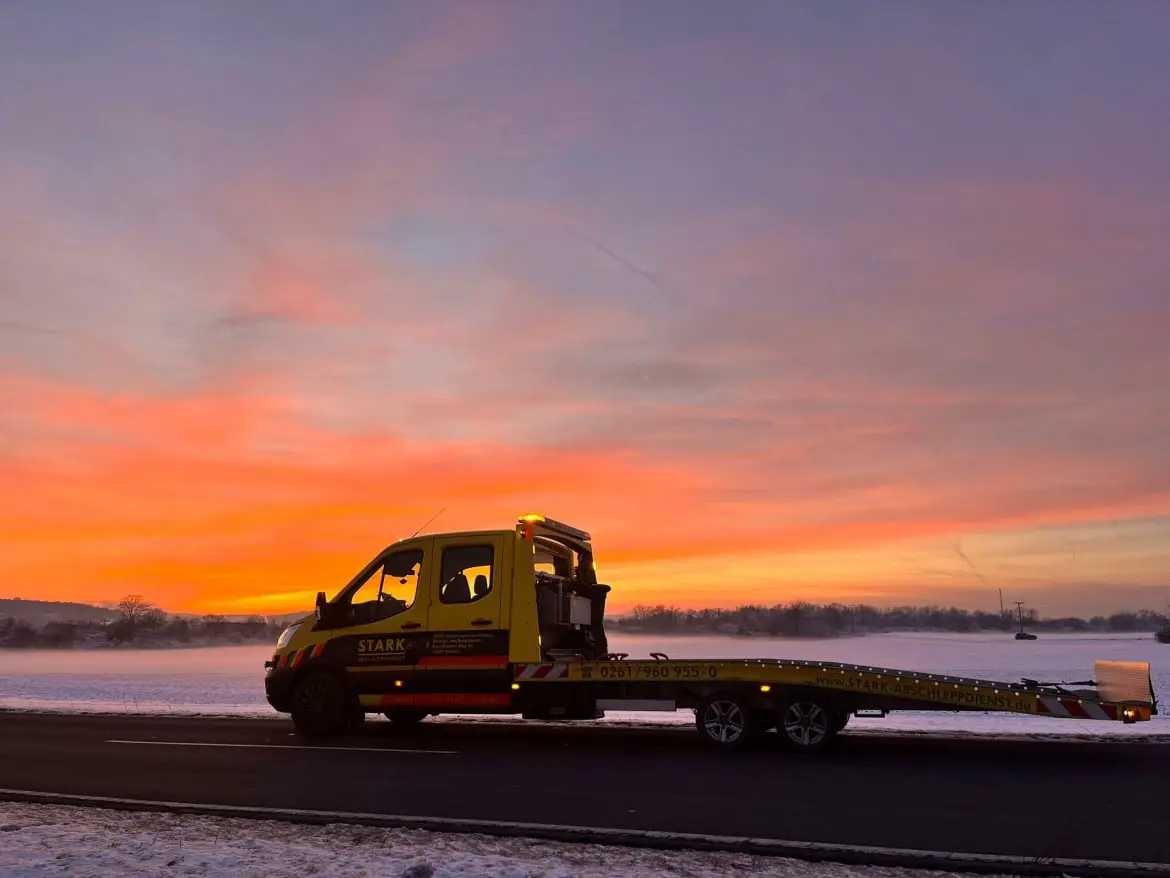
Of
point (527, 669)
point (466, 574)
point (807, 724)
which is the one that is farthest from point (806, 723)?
point (466, 574)

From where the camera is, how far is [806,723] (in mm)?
11742

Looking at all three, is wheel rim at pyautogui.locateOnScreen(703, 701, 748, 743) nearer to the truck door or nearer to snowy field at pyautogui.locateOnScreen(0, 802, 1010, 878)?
the truck door

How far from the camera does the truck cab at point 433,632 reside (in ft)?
44.2

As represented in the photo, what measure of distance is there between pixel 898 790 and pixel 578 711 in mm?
4822

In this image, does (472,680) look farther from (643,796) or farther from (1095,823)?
(1095,823)

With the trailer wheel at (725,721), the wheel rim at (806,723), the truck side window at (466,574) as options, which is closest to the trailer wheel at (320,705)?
the truck side window at (466,574)

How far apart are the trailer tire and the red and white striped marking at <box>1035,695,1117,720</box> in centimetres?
229

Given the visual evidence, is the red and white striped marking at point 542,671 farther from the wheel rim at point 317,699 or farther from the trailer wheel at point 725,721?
the wheel rim at point 317,699

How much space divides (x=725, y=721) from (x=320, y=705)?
594 centimetres

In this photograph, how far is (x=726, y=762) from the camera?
11.0 m

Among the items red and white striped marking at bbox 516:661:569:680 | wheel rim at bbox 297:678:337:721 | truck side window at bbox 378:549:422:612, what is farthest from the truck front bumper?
red and white striped marking at bbox 516:661:569:680

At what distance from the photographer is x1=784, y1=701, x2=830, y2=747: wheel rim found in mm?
11650

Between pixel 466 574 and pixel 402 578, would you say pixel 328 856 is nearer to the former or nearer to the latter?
pixel 466 574

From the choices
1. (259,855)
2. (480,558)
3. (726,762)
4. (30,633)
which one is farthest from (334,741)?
(30,633)
